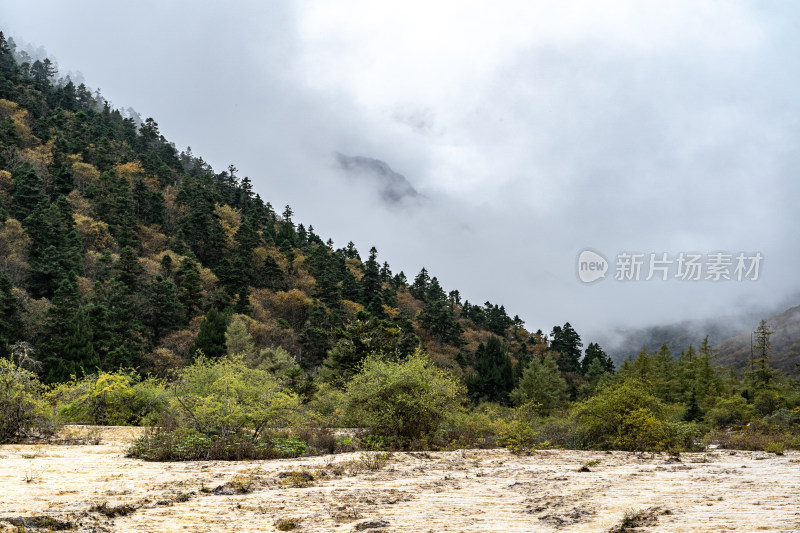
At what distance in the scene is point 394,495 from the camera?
677 cm

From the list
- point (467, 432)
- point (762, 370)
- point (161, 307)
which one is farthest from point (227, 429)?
point (762, 370)

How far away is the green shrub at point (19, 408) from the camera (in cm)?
1120

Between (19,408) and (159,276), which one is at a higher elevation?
(159,276)

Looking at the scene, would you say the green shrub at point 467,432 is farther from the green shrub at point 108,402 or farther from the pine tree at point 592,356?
the pine tree at point 592,356

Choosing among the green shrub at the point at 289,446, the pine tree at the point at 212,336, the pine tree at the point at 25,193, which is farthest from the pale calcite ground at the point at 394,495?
the pine tree at the point at 25,193

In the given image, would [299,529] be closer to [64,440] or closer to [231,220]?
[64,440]

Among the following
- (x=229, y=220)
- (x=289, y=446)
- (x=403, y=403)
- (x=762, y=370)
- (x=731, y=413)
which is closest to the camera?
(x=289, y=446)

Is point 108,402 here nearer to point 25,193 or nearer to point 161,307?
point 161,307

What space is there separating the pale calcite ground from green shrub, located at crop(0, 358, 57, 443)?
65.3 inches

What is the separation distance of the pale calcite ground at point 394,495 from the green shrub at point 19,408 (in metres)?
1.66

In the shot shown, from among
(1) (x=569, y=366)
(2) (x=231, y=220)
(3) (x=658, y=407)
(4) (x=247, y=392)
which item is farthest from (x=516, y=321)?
(4) (x=247, y=392)

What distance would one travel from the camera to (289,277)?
60.1 meters

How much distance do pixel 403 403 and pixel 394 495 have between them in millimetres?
6399

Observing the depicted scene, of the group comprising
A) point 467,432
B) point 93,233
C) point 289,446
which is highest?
point 93,233
